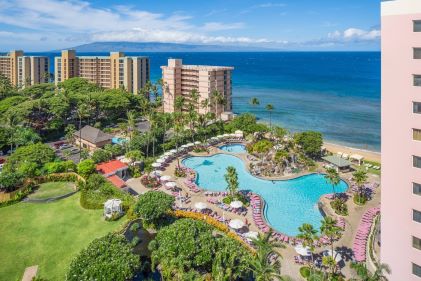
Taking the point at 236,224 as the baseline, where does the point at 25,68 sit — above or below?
above

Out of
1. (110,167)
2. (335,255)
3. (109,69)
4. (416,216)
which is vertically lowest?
(335,255)

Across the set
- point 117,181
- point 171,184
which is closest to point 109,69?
point 117,181

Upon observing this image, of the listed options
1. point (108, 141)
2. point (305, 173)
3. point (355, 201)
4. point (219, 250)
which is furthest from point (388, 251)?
point (108, 141)

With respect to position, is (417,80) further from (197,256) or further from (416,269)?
(197,256)

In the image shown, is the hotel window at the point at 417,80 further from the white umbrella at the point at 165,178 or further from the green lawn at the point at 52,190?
the green lawn at the point at 52,190

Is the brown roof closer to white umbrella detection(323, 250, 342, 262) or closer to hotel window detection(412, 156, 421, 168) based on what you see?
white umbrella detection(323, 250, 342, 262)

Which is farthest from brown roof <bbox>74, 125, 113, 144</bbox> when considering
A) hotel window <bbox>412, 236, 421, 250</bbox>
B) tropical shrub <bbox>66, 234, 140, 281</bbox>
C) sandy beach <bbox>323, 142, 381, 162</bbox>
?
hotel window <bbox>412, 236, 421, 250</bbox>

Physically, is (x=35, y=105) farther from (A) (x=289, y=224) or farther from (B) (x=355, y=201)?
(B) (x=355, y=201)
